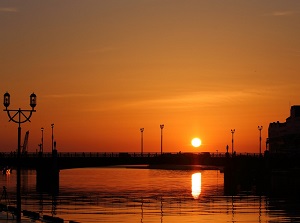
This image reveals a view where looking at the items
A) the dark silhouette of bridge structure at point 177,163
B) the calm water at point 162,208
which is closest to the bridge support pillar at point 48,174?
the dark silhouette of bridge structure at point 177,163

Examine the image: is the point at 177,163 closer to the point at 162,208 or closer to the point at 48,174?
the point at 48,174

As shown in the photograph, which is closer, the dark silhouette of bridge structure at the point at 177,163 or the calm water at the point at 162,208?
the calm water at the point at 162,208

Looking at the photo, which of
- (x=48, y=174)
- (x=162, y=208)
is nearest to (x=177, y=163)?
(x=48, y=174)

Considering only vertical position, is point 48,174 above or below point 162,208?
above

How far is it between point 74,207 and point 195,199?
31.3 m

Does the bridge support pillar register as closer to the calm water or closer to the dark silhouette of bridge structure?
the dark silhouette of bridge structure

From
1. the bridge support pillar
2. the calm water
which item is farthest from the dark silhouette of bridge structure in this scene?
the calm water

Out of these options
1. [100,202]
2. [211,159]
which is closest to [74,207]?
[100,202]

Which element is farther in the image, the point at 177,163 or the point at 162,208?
the point at 177,163

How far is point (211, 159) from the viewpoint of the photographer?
18462 centimetres

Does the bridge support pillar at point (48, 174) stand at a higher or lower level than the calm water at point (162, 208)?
higher

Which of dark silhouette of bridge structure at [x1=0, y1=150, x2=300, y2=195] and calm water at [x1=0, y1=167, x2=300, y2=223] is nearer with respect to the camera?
calm water at [x1=0, y1=167, x2=300, y2=223]

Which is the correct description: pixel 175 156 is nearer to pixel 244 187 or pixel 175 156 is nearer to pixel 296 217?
pixel 244 187

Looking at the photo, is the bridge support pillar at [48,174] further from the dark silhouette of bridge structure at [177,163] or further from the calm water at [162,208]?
the calm water at [162,208]
